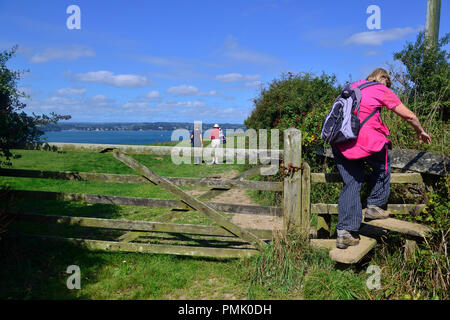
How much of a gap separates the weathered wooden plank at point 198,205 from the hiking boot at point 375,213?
1.36 metres

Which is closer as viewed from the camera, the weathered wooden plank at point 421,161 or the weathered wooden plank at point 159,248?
the weathered wooden plank at point 421,161

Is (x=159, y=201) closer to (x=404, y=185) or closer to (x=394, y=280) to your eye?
(x=394, y=280)

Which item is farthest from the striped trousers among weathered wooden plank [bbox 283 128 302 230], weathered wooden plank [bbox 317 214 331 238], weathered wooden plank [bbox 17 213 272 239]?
weathered wooden plank [bbox 17 213 272 239]

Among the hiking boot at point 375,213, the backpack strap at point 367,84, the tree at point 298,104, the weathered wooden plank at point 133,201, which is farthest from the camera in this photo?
the tree at point 298,104

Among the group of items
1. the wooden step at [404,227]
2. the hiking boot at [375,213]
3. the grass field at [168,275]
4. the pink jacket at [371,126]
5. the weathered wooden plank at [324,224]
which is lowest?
the grass field at [168,275]

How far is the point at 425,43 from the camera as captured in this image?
7.27m

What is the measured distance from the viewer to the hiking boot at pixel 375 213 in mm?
3885

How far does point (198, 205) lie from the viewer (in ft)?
13.4

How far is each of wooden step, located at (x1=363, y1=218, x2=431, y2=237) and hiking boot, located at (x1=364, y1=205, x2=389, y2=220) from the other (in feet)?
0.16

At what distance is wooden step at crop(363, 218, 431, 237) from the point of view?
3.46 metres

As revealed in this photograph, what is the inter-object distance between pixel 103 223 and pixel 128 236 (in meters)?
0.39

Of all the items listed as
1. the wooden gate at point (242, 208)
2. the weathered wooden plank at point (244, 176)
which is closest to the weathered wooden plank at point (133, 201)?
the wooden gate at point (242, 208)

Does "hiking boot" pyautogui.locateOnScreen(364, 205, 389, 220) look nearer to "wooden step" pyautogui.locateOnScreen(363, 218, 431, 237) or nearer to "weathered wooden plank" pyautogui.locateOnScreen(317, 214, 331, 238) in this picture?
"wooden step" pyautogui.locateOnScreen(363, 218, 431, 237)

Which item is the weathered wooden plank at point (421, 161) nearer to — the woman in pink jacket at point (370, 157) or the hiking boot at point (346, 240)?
the woman in pink jacket at point (370, 157)
